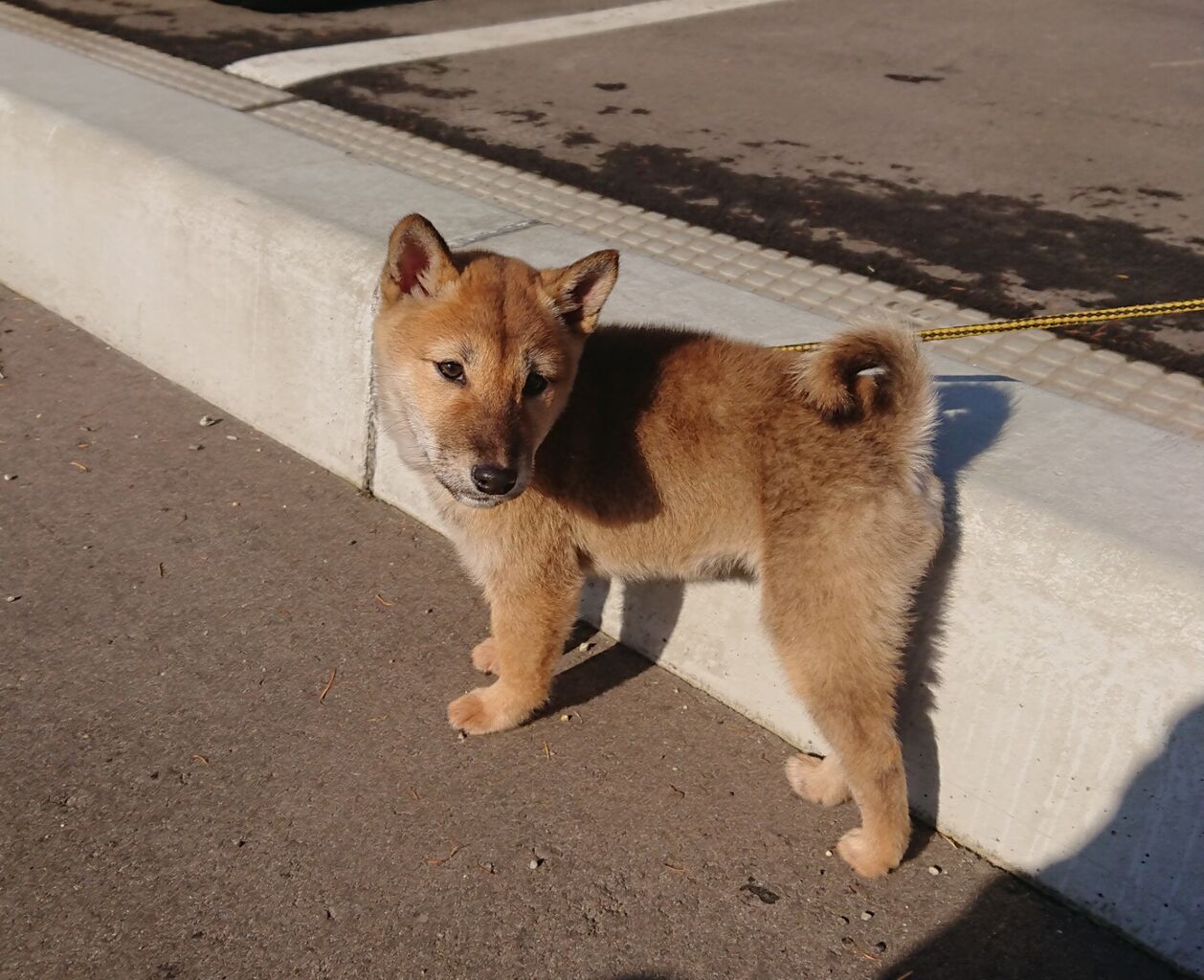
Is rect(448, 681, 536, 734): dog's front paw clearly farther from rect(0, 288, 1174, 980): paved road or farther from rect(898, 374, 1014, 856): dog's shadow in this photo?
rect(898, 374, 1014, 856): dog's shadow

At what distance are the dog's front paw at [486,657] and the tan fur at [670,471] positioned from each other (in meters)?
0.21

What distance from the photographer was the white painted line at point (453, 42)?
352 inches

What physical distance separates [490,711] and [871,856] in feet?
4.18

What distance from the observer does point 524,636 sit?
12.2ft

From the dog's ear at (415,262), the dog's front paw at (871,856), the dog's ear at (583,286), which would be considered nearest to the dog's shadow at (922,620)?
the dog's front paw at (871,856)

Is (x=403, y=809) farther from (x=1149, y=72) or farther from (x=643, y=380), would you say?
(x=1149, y=72)

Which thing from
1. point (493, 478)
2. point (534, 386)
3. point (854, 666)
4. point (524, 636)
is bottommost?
point (524, 636)

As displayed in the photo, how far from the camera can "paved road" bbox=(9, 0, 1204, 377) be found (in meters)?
6.51

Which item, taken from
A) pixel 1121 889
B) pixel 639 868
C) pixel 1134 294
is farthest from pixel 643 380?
pixel 1134 294

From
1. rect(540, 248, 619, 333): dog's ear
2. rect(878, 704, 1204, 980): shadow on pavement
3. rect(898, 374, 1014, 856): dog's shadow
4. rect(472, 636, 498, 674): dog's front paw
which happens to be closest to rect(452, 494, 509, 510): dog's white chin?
rect(540, 248, 619, 333): dog's ear

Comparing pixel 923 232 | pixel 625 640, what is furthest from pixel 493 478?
pixel 923 232

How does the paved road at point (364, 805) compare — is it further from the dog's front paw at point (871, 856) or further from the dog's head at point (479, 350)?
the dog's head at point (479, 350)

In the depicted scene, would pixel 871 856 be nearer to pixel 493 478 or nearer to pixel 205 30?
pixel 493 478

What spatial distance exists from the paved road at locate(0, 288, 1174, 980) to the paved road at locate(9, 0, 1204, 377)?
2.98 m
